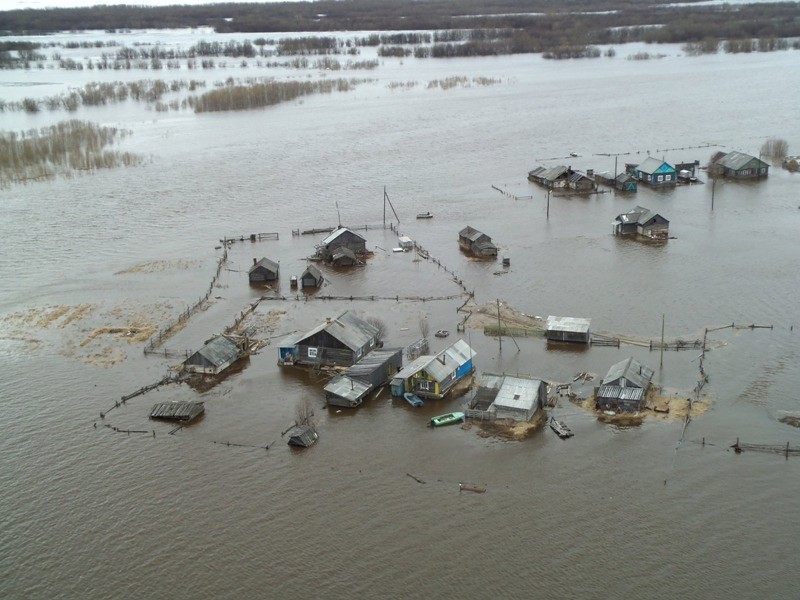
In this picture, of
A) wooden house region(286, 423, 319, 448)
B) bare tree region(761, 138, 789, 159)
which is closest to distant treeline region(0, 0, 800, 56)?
bare tree region(761, 138, 789, 159)

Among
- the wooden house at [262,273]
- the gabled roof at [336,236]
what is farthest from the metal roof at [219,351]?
the gabled roof at [336,236]

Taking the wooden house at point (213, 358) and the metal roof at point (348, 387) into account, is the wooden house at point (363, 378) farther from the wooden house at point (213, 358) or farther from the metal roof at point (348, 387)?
the wooden house at point (213, 358)

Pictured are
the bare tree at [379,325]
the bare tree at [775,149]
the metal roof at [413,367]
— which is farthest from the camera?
the bare tree at [775,149]

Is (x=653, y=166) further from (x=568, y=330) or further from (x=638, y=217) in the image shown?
(x=568, y=330)

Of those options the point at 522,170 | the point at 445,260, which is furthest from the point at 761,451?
the point at 522,170

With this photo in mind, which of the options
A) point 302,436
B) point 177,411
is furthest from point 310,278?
point 302,436

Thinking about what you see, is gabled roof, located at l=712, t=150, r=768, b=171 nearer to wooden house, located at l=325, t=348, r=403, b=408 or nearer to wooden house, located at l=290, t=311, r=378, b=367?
wooden house, located at l=290, t=311, r=378, b=367
